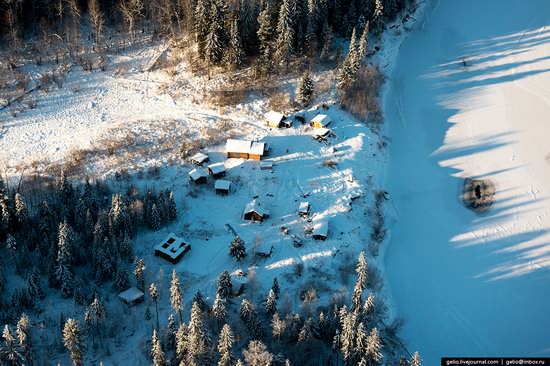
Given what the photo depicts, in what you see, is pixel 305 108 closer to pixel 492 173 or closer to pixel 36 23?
pixel 492 173

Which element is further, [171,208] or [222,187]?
[222,187]

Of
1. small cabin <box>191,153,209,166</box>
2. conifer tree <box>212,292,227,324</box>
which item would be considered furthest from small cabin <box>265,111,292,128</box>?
conifer tree <box>212,292,227,324</box>

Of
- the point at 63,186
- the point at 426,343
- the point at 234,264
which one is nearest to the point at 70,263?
the point at 63,186

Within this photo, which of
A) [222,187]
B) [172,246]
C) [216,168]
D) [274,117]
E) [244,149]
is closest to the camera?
[172,246]

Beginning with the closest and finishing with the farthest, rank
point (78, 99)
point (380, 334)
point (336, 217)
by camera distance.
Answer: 1. point (380, 334)
2. point (336, 217)
3. point (78, 99)

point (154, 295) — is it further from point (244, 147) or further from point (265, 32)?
Result: point (265, 32)

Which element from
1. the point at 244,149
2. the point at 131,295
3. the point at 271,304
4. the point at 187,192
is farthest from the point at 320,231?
the point at 131,295
